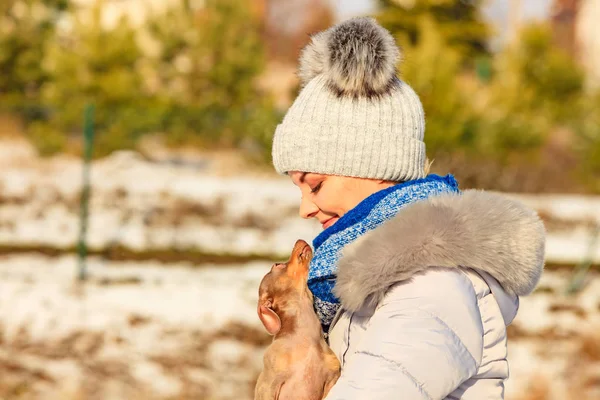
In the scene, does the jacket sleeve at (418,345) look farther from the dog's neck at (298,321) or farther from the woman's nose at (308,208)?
the woman's nose at (308,208)

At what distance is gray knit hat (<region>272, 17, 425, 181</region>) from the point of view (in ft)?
5.08

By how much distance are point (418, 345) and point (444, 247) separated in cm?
20

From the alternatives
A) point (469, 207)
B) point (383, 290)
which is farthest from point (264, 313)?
point (469, 207)

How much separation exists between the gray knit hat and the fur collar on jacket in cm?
18

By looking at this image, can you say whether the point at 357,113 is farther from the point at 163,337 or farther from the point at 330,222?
the point at 163,337

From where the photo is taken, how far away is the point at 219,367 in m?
5.37

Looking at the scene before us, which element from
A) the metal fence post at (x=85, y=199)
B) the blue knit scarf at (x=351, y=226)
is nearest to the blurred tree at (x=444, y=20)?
the metal fence post at (x=85, y=199)

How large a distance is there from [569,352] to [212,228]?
5.37m

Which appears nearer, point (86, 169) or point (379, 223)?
point (379, 223)

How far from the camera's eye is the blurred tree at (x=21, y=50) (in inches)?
668

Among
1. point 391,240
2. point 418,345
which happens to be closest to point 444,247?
point 391,240

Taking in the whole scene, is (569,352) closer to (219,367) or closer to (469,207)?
(219,367)

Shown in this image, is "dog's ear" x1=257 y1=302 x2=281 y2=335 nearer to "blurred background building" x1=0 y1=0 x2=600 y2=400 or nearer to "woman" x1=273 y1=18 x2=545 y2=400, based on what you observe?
"woman" x1=273 y1=18 x2=545 y2=400

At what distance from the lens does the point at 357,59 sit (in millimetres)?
1517
